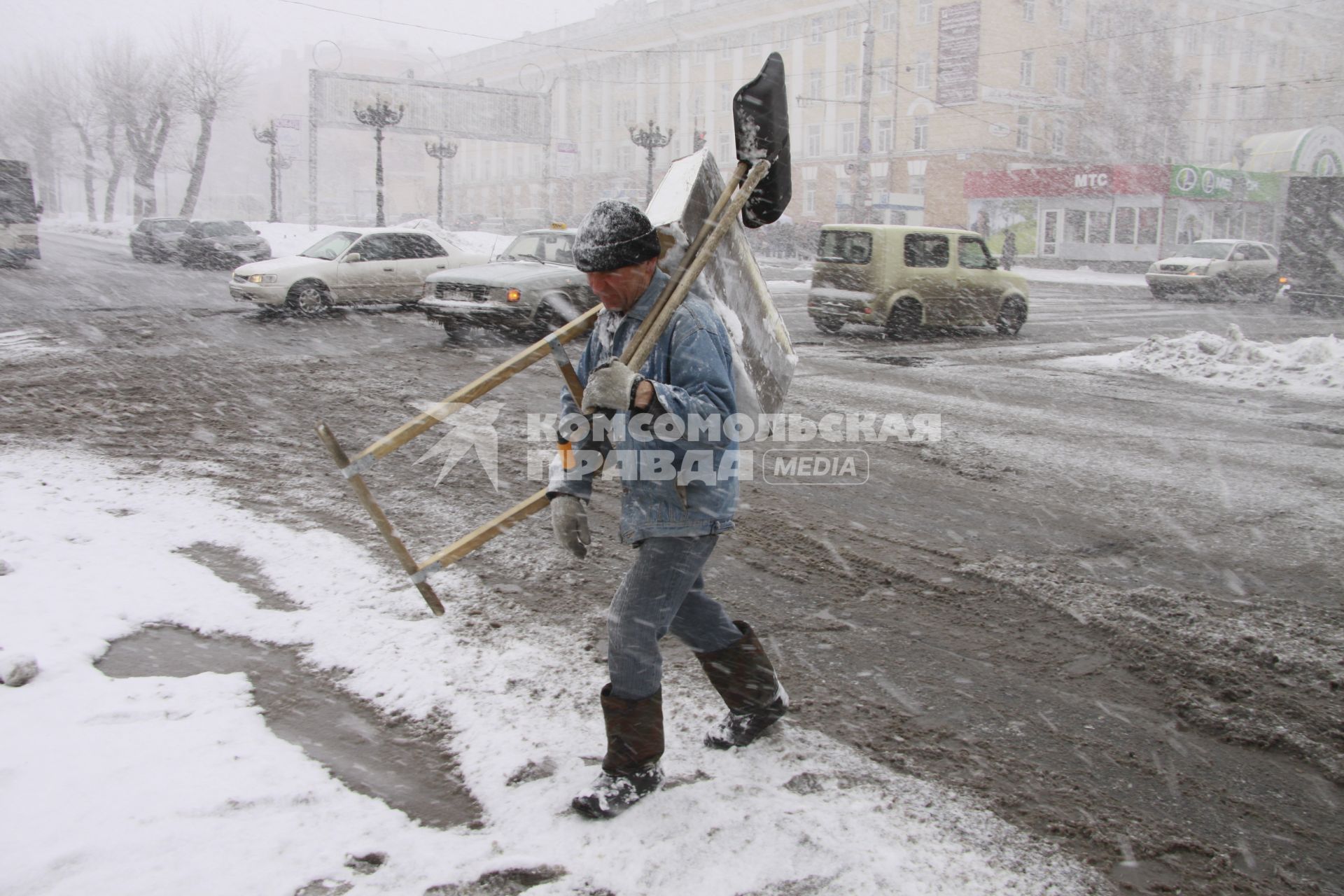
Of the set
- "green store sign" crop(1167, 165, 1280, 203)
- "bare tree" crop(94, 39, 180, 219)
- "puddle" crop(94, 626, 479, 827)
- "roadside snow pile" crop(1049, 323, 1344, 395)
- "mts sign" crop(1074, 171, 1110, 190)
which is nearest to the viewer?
"puddle" crop(94, 626, 479, 827)

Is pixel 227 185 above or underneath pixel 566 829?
above

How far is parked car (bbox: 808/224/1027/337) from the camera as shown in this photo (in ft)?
47.6

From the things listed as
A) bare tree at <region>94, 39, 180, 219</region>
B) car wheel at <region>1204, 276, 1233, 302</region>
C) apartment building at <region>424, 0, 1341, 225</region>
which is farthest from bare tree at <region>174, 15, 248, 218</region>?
car wheel at <region>1204, 276, 1233, 302</region>

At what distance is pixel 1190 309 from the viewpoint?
23.2m

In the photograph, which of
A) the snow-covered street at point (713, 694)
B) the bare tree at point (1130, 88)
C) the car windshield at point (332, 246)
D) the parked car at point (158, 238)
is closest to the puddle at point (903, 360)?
the snow-covered street at point (713, 694)

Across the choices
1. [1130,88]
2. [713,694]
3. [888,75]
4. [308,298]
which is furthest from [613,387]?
[1130,88]

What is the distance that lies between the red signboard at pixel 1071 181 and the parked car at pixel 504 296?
3404 cm

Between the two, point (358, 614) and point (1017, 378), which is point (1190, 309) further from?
point (358, 614)

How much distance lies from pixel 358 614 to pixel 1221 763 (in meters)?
3.31

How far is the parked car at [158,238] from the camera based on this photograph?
1152 inches

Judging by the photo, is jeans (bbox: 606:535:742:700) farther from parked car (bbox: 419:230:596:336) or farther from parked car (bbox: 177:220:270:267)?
parked car (bbox: 177:220:270:267)

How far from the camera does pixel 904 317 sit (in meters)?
14.8

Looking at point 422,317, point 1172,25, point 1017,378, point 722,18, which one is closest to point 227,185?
point 722,18

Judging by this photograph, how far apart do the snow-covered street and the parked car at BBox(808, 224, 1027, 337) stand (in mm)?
6922
